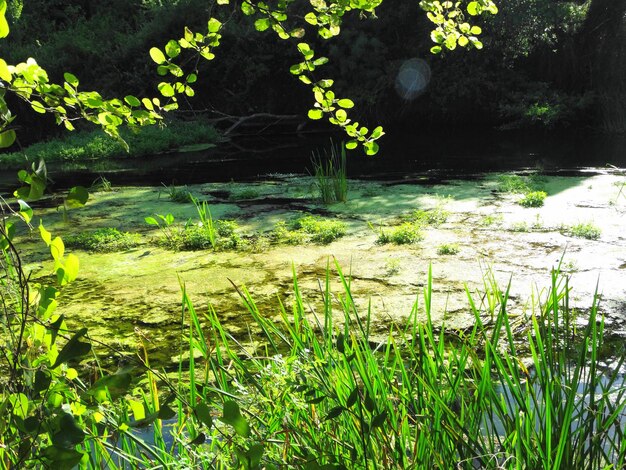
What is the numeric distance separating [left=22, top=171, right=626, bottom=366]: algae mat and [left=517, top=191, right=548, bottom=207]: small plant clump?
6cm

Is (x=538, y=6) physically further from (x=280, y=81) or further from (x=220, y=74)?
(x=220, y=74)

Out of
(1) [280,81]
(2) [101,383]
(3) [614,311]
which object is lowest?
(3) [614,311]

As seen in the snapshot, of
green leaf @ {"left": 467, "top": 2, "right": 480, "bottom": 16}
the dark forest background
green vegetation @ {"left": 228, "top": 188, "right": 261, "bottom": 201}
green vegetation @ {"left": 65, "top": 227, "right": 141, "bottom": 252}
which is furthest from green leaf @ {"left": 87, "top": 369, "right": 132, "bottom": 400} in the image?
the dark forest background

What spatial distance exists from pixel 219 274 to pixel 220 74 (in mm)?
10323

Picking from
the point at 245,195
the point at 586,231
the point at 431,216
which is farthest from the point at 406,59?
the point at 586,231

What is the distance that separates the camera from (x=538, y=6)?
9781mm

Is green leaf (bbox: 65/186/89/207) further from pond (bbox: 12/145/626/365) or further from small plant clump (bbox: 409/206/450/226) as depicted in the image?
small plant clump (bbox: 409/206/450/226)

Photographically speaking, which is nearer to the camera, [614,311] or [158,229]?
[614,311]

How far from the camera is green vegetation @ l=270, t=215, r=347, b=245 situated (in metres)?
3.64

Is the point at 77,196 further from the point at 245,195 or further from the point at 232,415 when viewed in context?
the point at 245,195

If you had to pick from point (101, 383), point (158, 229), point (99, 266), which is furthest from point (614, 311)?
point (158, 229)

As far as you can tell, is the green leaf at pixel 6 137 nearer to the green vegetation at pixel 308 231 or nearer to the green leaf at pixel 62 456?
the green leaf at pixel 62 456

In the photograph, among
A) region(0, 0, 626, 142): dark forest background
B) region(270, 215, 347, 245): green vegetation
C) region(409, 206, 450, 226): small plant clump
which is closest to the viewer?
region(270, 215, 347, 245): green vegetation

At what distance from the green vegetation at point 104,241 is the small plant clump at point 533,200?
2506 mm
